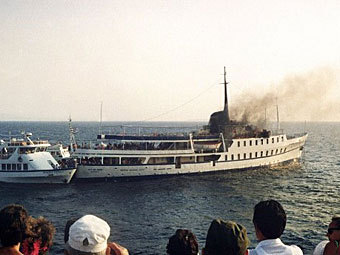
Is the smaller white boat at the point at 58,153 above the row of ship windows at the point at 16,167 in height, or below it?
above

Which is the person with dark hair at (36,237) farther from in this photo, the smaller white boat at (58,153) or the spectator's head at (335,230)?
the smaller white boat at (58,153)

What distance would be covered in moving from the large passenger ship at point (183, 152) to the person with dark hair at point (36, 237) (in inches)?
1384

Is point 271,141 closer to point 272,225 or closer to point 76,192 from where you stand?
point 76,192

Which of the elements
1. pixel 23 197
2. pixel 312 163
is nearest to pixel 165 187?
pixel 23 197

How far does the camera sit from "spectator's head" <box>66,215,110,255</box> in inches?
157

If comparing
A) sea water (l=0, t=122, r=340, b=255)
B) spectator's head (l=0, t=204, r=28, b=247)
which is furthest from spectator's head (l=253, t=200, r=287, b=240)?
sea water (l=0, t=122, r=340, b=255)

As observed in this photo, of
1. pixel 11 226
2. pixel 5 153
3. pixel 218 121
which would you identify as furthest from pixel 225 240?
pixel 218 121

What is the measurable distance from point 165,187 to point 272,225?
32.6 m

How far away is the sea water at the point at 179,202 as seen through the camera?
2308 cm

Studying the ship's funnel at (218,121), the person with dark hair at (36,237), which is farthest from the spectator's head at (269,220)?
the ship's funnel at (218,121)

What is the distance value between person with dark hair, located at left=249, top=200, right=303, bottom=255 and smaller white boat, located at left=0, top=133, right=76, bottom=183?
3522cm

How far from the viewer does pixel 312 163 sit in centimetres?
5816

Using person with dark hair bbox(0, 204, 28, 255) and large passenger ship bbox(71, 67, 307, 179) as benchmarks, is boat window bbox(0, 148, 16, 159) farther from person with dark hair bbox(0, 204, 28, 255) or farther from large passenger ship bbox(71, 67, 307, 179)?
person with dark hair bbox(0, 204, 28, 255)

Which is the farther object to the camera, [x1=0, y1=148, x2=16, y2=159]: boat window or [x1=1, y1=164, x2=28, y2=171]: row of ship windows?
[x1=0, y1=148, x2=16, y2=159]: boat window
